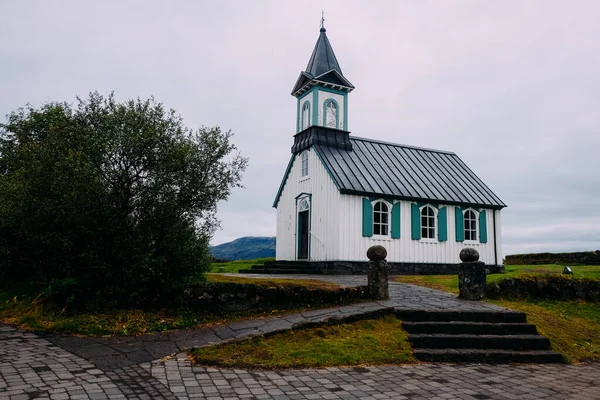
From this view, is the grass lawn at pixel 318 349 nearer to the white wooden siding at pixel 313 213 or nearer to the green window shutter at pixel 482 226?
the white wooden siding at pixel 313 213

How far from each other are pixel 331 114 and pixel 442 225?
23.5 ft

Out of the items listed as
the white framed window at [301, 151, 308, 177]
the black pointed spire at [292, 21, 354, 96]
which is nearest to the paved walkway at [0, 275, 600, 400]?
the white framed window at [301, 151, 308, 177]

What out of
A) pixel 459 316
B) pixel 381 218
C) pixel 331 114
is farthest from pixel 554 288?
pixel 331 114

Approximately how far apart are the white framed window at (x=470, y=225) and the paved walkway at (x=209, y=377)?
45.8ft

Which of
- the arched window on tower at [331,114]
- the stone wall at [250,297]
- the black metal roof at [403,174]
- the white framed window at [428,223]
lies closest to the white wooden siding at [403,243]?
the white framed window at [428,223]

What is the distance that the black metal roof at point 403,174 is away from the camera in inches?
763

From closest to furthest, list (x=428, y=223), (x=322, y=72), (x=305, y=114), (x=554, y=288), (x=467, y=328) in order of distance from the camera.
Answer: (x=467, y=328), (x=554, y=288), (x=428, y=223), (x=322, y=72), (x=305, y=114)

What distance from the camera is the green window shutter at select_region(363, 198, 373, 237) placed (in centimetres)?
1883

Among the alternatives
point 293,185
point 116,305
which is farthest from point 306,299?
point 293,185

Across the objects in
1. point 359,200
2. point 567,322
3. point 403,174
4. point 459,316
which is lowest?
point 567,322

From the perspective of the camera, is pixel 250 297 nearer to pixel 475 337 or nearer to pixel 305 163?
pixel 475 337

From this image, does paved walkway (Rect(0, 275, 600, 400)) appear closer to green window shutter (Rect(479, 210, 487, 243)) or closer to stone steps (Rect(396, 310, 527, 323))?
stone steps (Rect(396, 310, 527, 323))

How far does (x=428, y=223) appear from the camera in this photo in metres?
20.5

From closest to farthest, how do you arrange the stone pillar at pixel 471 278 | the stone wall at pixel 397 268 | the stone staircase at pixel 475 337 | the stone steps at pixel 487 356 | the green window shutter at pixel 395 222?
the stone steps at pixel 487 356 → the stone staircase at pixel 475 337 → the stone pillar at pixel 471 278 → the stone wall at pixel 397 268 → the green window shutter at pixel 395 222
